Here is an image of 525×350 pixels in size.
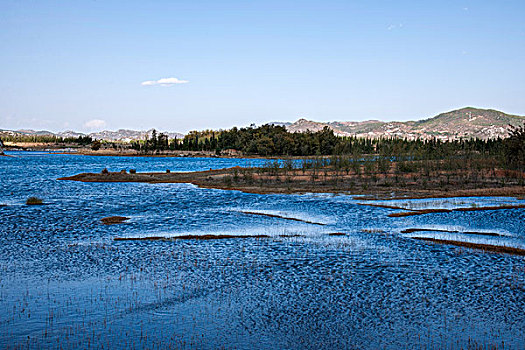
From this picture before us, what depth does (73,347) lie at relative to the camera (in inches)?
395

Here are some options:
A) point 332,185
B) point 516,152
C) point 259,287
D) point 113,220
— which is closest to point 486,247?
point 259,287

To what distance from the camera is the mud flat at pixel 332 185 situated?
3930 cm

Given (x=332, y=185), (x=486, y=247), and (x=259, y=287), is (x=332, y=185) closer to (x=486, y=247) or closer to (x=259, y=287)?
(x=486, y=247)

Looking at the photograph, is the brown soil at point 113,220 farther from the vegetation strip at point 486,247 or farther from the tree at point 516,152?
the tree at point 516,152

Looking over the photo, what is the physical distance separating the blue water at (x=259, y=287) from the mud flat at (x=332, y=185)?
11.5m

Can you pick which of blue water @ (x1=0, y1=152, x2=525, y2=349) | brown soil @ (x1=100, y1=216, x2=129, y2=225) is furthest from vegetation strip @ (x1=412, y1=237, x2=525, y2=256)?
brown soil @ (x1=100, y1=216, x2=129, y2=225)

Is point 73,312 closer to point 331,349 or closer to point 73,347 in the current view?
point 73,347

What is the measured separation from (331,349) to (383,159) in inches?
1884

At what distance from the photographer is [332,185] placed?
156 feet

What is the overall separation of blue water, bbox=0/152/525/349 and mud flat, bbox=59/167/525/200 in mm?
11536

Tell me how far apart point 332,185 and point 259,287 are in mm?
34199

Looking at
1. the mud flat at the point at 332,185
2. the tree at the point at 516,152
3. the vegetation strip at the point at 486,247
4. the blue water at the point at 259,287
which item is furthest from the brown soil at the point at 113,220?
the tree at the point at 516,152

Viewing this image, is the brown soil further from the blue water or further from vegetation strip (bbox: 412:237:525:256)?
vegetation strip (bbox: 412:237:525:256)

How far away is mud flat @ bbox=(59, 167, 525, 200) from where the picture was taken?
39.3 m
